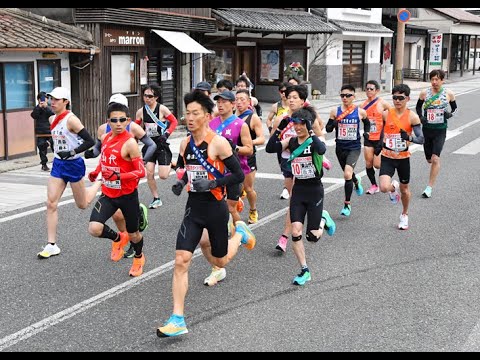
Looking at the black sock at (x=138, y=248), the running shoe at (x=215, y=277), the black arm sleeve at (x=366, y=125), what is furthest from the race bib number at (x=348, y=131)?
the black sock at (x=138, y=248)

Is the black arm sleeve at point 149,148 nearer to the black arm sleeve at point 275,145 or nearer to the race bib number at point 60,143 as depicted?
the race bib number at point 60,143

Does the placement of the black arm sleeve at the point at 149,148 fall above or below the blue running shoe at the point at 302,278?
above

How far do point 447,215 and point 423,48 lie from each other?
4391 cm

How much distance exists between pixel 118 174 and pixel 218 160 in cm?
141

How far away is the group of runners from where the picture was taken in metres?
5.52

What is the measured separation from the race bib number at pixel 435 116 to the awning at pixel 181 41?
9803 millimetres

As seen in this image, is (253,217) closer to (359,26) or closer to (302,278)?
(302,278)

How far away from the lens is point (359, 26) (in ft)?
115

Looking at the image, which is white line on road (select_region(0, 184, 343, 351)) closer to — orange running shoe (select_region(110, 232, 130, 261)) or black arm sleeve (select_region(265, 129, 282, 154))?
orange running shoe (select_region(110, 232, 130, 261))

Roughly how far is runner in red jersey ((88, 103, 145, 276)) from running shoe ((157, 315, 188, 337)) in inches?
68.9

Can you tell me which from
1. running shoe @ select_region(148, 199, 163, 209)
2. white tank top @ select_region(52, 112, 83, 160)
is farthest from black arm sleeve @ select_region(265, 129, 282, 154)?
running shoe @ select_region(148, 199, 163, 209)

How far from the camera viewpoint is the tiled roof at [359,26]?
32838mm

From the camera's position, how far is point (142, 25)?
60.3ft

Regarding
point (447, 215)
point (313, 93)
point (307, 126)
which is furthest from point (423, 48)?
point (307, 126)
